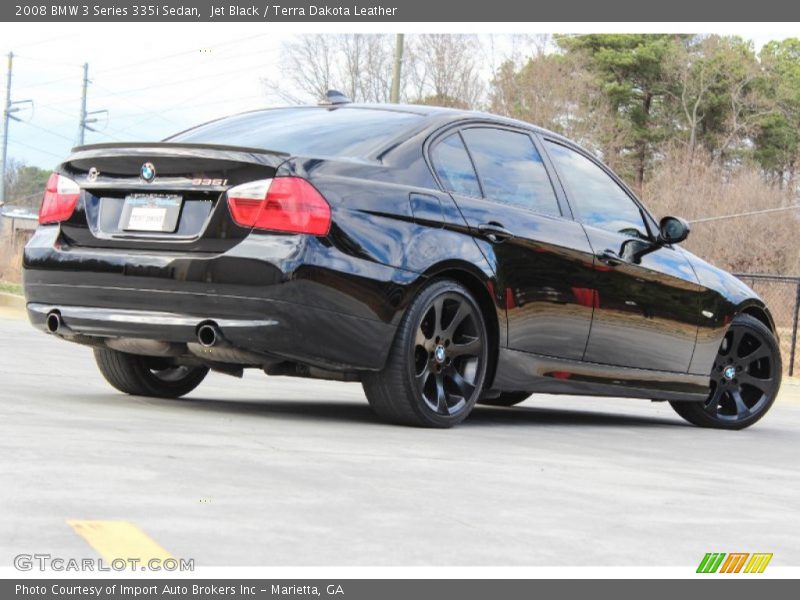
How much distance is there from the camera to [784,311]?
22000 millimetres

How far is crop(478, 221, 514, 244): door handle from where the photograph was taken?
7516 millimetres

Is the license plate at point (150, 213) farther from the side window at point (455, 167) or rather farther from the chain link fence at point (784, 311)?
the chain link fence at point (784, 311)

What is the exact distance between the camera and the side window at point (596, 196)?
27.7ft

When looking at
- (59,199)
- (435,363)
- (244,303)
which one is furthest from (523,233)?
(59,199)

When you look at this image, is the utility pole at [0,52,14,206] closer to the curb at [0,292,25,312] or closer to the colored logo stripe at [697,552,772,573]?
the curb at [0,292,25,312]

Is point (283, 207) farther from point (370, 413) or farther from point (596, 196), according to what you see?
point (596, 196)

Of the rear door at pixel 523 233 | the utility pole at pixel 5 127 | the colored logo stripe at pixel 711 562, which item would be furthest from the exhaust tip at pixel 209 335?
the utility pole at pixel 5 127

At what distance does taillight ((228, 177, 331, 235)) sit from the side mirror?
2.94 m

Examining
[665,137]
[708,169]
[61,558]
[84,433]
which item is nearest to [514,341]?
[84,433]

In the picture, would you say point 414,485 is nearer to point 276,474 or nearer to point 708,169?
point 276,474

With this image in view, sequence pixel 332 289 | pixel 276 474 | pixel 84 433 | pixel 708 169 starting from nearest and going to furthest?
pixel 276 474
pixel 84 433
pixel 332 289
pixel 708 169

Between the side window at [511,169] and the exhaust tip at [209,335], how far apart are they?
1.76 meters

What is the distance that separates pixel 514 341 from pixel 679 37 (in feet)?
196
